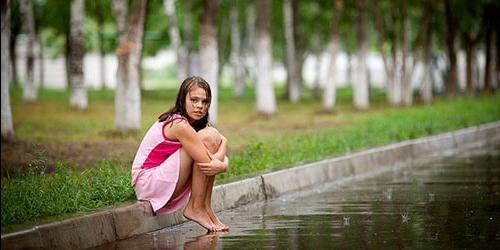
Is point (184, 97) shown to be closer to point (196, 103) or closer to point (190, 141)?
point (196, 103)

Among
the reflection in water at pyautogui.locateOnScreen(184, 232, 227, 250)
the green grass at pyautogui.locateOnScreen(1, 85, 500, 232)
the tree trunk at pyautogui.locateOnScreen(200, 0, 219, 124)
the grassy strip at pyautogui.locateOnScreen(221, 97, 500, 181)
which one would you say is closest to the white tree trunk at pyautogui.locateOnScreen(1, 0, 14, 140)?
the green grass at pyautogui.locateOnScreen(1, 85, 500, 232)

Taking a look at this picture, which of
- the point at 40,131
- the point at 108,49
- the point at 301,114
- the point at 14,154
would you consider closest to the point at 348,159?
the point at 14,154

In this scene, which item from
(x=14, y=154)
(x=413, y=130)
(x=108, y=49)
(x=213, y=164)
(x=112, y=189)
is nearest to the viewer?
(x=213, y=164)

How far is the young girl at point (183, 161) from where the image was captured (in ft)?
33.1

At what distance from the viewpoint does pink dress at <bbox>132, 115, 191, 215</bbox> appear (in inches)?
399

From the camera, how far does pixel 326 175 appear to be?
15.9 metres

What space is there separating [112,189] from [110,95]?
3833 centimetres

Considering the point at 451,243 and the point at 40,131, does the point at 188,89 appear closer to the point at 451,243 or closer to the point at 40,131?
the point at 451,243

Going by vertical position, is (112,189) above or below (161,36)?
below

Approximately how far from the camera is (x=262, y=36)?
109 ft

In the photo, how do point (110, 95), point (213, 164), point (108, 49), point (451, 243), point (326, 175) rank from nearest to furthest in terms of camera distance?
1. point (451, 243)
2. point (213, 164)
3. point (326, 175)
4. point (110, 95)
5. point (108, 49)

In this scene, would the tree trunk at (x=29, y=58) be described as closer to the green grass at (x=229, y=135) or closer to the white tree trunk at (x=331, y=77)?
the green grass at (x=229, y=135)

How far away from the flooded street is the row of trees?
28.8ft

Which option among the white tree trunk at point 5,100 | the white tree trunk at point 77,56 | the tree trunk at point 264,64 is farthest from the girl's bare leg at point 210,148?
the white tree trunk at point 77,56
